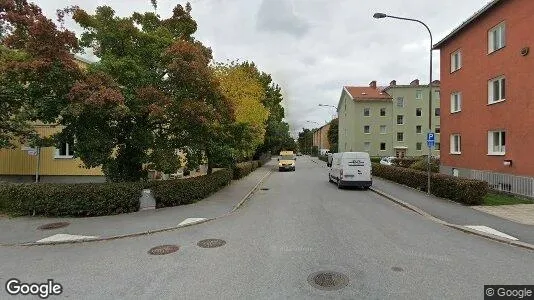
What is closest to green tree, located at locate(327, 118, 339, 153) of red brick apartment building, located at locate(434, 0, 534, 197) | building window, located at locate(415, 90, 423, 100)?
Answer: building window, located at locate(415, 90, 423, 100)

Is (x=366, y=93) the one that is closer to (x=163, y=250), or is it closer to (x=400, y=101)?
(x=400, y=101)

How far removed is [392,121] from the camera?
174 ft

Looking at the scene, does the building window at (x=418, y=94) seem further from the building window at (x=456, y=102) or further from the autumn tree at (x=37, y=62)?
the autumn tree at (x=37, y=62)

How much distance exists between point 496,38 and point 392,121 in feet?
116

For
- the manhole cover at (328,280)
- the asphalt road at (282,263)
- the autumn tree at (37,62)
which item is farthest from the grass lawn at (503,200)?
the autumn tree at (37,62)

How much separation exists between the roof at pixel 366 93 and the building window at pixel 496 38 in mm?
34510

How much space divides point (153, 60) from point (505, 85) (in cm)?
1634

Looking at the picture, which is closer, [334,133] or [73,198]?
[73,198]

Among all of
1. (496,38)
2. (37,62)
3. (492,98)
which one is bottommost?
(37,62)

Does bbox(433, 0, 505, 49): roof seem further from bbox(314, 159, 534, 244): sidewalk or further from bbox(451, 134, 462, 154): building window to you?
bbox(314, 159, 534, 244): sidewalk

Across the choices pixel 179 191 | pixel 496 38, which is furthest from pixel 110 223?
pixel 496 38

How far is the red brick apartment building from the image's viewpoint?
615 inches

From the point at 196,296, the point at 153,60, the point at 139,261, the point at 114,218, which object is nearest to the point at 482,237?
the point at 196,296

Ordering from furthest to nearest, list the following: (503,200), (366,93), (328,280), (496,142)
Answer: (366,93) → (496,142) → (503,200) → (328,280)
